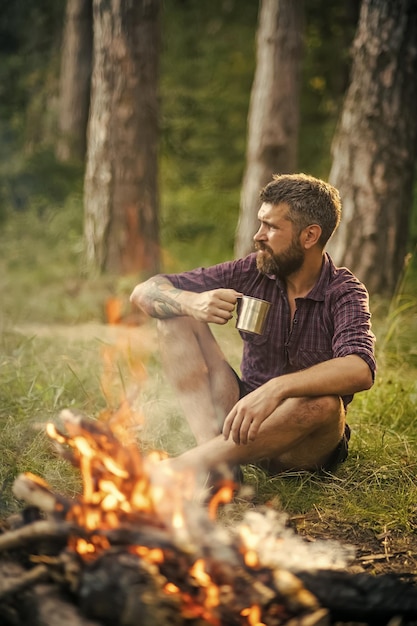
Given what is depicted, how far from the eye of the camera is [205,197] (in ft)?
43.1

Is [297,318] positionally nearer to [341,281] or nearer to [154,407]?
[341,281]

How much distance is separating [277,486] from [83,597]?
68.4 inches

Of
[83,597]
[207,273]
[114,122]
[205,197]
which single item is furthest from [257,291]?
[205,197]

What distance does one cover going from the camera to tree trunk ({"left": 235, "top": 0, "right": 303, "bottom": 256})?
28.6ft

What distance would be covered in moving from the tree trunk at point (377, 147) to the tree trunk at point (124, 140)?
2.15 meters

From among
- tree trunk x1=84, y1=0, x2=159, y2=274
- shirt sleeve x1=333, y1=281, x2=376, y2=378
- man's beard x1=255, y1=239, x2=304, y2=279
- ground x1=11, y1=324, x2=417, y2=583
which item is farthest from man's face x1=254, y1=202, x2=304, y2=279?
tree trunk x1=84, y1=0, x2=159, y2=274

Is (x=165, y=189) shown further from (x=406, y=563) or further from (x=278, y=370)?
(x=406, y=563)

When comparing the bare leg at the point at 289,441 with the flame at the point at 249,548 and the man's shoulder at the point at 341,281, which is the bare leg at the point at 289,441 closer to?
the man's shoulder at the point at 341,281

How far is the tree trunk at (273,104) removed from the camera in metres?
8.72

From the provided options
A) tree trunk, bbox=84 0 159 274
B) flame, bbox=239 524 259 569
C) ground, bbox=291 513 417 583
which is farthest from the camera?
tree trunk, bbox=84 0 159 274

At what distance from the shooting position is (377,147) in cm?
685

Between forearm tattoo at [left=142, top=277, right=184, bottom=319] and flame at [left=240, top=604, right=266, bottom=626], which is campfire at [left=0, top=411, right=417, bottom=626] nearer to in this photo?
flame at [left=240, top=604, right=266, bottom=626]

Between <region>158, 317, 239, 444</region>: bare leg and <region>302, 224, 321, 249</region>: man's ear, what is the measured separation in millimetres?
722

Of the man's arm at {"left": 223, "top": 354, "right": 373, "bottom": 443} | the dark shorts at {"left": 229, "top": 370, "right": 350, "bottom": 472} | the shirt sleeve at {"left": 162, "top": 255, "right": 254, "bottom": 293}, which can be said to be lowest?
the dark shorts at {"left": 229, "top": 370, "right": 350, "bottom": 472}
